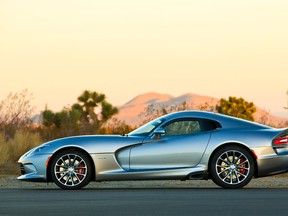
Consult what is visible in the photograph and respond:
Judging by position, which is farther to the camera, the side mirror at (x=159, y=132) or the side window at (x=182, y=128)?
the side window at (x=182, y=128)

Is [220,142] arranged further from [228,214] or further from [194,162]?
[228,214]

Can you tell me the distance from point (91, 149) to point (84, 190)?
2.52 ft

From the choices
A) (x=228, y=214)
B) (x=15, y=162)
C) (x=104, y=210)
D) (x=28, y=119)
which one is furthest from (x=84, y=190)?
(x=28, y=119)

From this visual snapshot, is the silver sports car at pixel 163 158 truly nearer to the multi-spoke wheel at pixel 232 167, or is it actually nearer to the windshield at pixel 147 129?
the multi-spoke wheel at pixel 232 167

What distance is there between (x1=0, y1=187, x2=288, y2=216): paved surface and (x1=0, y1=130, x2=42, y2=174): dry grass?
8.26 m

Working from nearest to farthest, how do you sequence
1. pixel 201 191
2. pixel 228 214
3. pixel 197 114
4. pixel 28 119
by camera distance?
1. pixel 228 214
2. pixel 201 191
3. pixel 197 114
4. pixel 28 119

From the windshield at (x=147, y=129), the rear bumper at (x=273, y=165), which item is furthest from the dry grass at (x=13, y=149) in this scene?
the rear bumper at (x=273, y=165)

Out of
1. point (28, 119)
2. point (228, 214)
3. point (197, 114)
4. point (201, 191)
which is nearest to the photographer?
point (228, 214)

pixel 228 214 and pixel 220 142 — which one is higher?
pixel 220 142

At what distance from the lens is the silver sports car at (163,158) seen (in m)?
17.4

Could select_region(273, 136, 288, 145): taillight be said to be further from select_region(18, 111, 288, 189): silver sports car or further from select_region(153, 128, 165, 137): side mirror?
select_region(153, 128, 165, 137): side mirror

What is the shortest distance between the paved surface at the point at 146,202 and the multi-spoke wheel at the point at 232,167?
1.22 ft

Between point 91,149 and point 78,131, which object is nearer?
point 91,149

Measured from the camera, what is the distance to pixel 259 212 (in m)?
12.3
